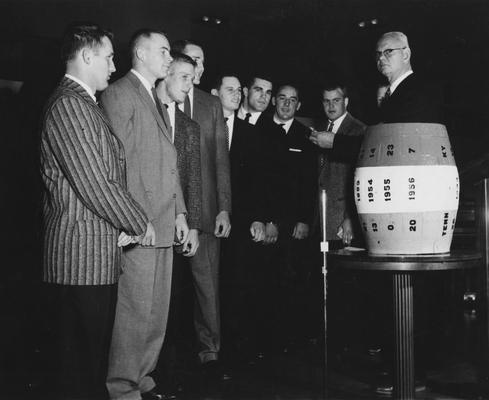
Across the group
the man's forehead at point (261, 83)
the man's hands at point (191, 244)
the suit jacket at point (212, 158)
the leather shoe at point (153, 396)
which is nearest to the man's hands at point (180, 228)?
the man's hands at point (191, 244)

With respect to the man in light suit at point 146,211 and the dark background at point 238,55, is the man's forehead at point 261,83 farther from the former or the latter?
the man in light suit at point 146,211

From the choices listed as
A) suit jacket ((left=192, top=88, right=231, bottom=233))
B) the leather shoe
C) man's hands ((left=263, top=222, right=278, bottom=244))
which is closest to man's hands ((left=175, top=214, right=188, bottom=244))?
suit jacket ((left=192, top=88, right=231, bottom=233))

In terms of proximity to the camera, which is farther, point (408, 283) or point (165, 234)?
point (165, 234)

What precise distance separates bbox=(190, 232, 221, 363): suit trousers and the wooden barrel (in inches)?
48.0

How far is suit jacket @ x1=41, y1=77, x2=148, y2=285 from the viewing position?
6.07ft

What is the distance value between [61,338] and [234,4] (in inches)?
132

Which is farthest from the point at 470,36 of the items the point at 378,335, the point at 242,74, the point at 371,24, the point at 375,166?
the point at 375,166

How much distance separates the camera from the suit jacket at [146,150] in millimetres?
2264

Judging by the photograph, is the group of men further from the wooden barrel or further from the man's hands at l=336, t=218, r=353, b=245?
the wooden barrel

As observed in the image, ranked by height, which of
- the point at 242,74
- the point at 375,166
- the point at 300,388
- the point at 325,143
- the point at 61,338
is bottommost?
the point at 300,388


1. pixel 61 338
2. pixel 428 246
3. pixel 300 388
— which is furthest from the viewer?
pixel 300 388

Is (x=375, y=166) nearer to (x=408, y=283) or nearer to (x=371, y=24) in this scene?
(x=408, y=283)

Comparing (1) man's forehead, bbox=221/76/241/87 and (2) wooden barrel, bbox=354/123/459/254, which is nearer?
(2) wooden barrel, bbox=354/123/459/254

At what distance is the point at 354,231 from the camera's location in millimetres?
2619
